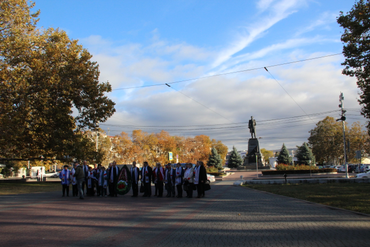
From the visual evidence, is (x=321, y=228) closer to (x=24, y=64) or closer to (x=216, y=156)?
(x=24, y=64)

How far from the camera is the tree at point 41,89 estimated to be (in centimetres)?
2489

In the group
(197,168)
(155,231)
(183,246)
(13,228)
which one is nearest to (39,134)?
(197,168)

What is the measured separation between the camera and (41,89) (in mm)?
25844

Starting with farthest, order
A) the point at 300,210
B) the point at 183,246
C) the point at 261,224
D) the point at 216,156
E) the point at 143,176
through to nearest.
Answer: the point at 216,156 → the point at 143,176 → the point at 300,210 → the point at 261,224 → the point at 183,246

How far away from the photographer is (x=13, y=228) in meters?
8.10

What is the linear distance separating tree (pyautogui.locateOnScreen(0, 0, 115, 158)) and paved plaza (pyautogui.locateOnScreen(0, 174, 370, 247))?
16.1 m

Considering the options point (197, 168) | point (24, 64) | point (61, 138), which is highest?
point (24, 64)

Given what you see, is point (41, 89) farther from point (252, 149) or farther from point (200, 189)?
point (252, 149)

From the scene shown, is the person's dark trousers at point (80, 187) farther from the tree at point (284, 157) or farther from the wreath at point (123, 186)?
the tree at point (284, 157)

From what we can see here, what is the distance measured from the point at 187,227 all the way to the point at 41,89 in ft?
72.5

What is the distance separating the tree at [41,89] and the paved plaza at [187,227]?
16.1 meters

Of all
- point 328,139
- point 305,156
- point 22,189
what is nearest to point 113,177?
point 22,189

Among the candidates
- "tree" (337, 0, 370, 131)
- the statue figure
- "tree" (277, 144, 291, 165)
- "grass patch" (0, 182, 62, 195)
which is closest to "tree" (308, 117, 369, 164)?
"tree" (277, 144, 291, 165)

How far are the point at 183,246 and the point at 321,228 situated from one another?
12.5 ft
